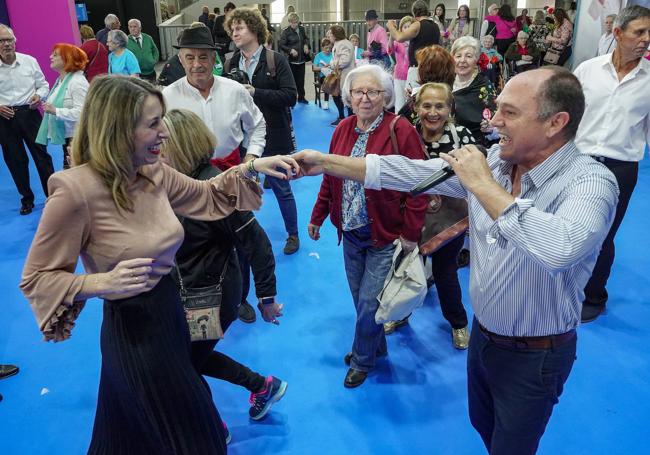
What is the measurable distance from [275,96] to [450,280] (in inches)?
86.9

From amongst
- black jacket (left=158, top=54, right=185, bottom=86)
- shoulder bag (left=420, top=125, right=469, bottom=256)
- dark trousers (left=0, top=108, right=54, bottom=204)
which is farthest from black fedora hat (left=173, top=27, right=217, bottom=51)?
dark trousers (left=0, top=108, right=54, bottom=204)

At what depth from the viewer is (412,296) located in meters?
2.91

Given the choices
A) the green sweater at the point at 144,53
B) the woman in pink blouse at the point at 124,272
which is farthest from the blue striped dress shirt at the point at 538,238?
the green sweater at the point at 144,53

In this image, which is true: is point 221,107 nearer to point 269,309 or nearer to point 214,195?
point 214,195

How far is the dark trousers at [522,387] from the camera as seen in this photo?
1.77 metres

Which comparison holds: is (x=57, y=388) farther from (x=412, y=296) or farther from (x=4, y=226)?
(x=4, y=226)

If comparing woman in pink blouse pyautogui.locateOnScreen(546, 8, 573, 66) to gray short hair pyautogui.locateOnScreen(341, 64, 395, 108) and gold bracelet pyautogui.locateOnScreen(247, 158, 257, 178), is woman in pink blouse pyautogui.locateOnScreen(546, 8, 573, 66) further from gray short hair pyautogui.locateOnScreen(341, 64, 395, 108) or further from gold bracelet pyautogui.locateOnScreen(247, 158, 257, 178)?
gold bracelet pyautogui.locateOnScreen(247, 158, 257, 178)

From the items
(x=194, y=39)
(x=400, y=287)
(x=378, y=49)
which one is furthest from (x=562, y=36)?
(x=400, y=287)

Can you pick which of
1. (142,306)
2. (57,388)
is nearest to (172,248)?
(142,306)

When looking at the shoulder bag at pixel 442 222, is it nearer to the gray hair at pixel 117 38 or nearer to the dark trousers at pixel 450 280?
the dark trousers at pixel 450 280

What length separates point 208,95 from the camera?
3.62 m

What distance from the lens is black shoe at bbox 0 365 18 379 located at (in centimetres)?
338

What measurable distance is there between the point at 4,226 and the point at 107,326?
16.4 feet

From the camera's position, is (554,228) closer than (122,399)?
Yes
